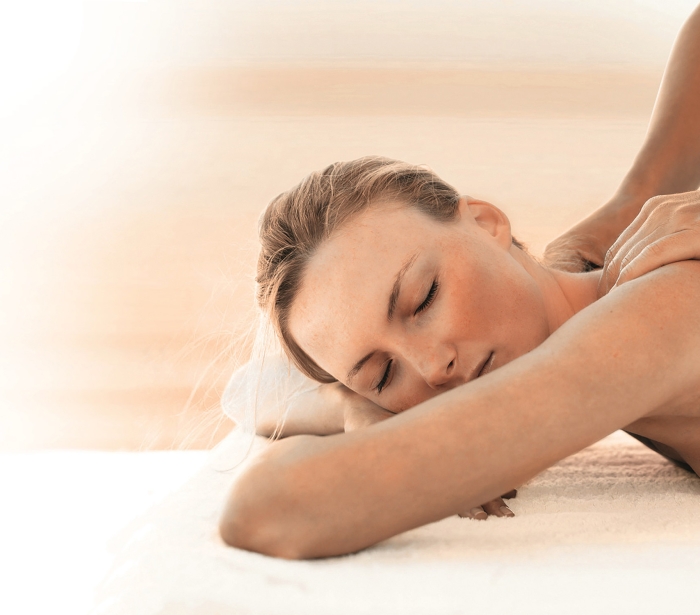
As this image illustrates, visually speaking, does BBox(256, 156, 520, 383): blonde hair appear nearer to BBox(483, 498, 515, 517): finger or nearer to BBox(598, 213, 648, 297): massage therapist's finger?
BBox(598, 213, 648, 297): massage therapist's finger

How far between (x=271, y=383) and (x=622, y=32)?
2.10m

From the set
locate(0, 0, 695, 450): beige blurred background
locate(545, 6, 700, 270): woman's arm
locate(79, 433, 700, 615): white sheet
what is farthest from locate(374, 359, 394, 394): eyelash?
locate(0, 0, 695, 450): beige blurred background

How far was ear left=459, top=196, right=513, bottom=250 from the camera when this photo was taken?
963 mm

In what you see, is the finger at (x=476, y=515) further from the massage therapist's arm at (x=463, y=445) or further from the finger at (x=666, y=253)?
the finger at (x=666, y=253)

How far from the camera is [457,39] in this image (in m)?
2.56

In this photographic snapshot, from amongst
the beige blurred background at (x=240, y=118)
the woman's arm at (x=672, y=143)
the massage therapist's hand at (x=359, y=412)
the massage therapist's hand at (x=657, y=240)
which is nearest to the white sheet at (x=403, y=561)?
the massage therapist's hand at (x=359, y=412)

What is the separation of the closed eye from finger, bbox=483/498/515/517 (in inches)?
8.4

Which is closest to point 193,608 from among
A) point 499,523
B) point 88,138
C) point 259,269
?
point 499,523

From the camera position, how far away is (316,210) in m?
0.94

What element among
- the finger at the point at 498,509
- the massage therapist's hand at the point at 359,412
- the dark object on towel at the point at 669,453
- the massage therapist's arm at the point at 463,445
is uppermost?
the massage therapist's arm at the point at 463,445

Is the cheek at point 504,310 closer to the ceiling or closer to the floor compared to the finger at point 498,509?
closer to the ceiling

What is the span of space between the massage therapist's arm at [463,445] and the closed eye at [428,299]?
0.65 feet

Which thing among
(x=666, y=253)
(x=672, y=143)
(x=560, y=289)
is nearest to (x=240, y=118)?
(x=672, y=143)

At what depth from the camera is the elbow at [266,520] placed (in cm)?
58
